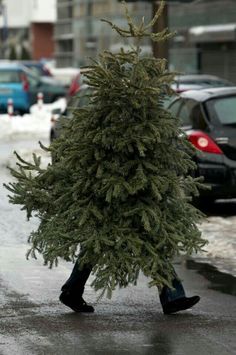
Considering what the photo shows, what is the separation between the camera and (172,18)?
43.8 m

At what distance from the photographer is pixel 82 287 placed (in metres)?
7.14

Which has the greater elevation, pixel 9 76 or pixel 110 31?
pixel 110 31

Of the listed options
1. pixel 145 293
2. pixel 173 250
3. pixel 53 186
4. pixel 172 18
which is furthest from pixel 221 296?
pixel 172 18

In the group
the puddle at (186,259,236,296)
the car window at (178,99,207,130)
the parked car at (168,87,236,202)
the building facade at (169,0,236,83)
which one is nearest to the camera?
the puddle at (186,259,236,296)

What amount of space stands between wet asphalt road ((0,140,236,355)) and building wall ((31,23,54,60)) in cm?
8337

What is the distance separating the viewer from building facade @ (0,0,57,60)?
8919 centimetres

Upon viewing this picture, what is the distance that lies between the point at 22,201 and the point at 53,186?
0.25m

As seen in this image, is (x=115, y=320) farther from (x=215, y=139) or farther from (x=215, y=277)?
(x=215, y=139)

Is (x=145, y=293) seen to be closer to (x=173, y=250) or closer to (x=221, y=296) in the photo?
(x=221, y=296)

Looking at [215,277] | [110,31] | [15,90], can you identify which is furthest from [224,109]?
[110,31]

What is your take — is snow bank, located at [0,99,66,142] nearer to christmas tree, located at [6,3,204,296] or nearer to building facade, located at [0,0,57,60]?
christmas tree, located at [6,3,204,296]

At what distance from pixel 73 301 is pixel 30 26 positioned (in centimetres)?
8581

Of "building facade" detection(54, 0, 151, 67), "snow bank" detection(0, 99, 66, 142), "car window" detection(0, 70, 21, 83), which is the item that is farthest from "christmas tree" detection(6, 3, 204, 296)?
"building facade" detection(54, 0, 151, 67)

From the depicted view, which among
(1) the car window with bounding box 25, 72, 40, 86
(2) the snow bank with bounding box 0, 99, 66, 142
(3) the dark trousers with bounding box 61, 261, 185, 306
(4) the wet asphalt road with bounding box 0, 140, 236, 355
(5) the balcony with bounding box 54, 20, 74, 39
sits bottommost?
(2) the snow bank with bounding box 0, 99, 66, 142
